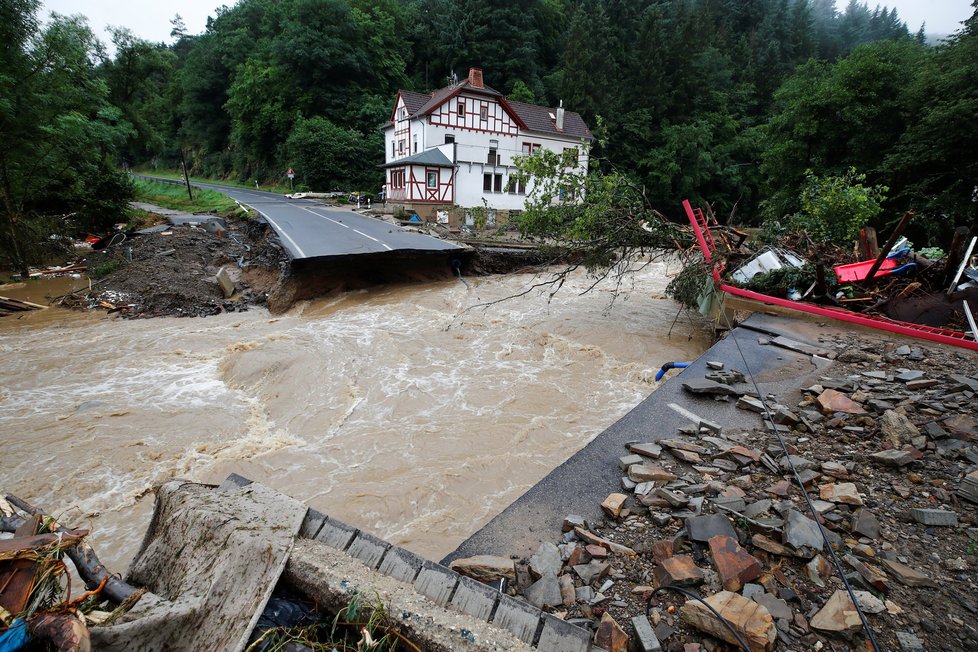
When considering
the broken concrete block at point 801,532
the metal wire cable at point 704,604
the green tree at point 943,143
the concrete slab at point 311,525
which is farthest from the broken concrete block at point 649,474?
the green tree at point 943,143

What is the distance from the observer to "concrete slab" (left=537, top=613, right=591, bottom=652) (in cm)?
210

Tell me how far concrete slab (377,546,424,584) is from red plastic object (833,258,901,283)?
10.00m

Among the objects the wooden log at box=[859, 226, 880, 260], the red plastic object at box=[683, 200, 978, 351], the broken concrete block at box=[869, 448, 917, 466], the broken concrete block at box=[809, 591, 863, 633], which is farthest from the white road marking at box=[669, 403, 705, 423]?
the wooden log at box=[859, 226, 880, 260]

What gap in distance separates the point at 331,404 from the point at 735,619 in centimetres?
680

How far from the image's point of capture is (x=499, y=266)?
17.9 m

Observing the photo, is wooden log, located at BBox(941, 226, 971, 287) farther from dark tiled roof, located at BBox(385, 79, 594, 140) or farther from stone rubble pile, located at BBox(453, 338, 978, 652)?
dark tiled roof, located at BBox(385, 79, 594, 140)

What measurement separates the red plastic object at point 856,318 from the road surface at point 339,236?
27.6 feet

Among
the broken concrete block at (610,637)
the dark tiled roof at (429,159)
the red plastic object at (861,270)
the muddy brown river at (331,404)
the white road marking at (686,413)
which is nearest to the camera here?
the broken concrete block at (610,637)

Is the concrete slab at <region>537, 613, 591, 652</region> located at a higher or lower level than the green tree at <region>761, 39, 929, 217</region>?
lower

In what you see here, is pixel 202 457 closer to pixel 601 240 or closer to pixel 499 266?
pixel 601 240

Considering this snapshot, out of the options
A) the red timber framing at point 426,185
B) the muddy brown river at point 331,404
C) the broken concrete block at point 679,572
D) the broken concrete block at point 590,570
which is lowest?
the muddy brown river at point 331,404

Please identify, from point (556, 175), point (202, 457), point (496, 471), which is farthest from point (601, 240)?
point (202, 457)

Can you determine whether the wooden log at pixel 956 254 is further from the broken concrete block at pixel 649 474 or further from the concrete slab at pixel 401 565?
the concrete slab at pixel 401 565

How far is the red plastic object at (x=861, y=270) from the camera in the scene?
29.1 feet
